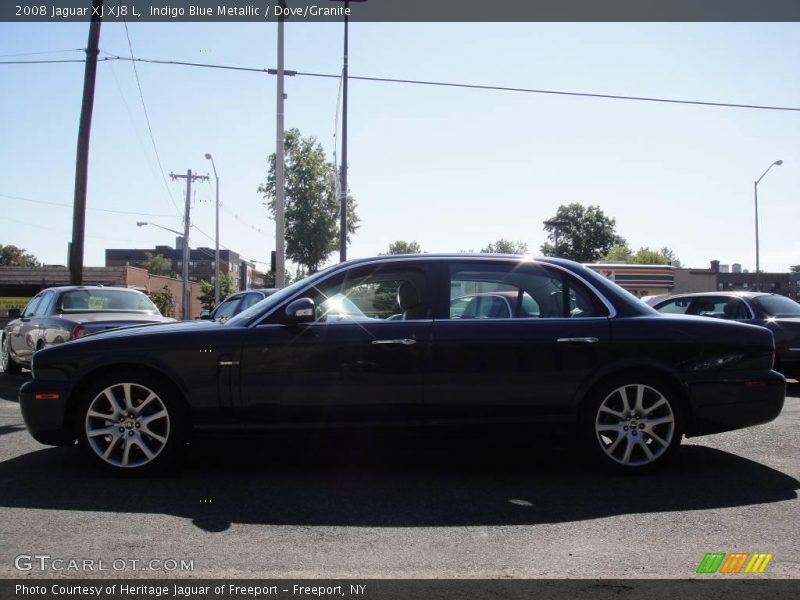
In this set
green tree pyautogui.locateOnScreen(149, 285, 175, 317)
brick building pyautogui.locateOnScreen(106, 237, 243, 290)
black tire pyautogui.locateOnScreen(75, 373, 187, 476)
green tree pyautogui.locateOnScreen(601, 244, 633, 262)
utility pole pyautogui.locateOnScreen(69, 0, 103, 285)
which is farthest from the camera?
brick building pyautogui.locateOnScreen(106, 237, 243, 290)

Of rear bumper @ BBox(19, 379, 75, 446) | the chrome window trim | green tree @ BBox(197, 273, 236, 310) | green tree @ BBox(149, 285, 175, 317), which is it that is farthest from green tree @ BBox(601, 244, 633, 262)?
rear bumper @ BBox(19, 379, 75, 446)

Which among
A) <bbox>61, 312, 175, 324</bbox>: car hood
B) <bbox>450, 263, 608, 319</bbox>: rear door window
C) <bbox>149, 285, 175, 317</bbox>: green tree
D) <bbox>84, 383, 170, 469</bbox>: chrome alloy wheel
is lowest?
<bbox>84, 383, 170, 469</bbox>: chrome alloy wheel

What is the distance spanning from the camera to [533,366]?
5.06 metres

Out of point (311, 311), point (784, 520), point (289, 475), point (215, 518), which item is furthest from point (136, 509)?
point (784, 520)

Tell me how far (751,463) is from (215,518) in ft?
13.1

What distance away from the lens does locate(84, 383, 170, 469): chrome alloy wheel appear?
4.96 meters

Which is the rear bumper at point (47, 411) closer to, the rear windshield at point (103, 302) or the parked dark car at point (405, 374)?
the parked dark car at point (405, 374)

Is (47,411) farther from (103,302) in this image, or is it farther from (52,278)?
(52,278)

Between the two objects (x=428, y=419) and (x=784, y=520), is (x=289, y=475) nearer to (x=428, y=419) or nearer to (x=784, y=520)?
(x=428, y=419)

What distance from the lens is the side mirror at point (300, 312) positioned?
4.96 m

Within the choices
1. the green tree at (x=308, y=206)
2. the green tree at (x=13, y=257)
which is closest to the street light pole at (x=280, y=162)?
the green tree at (x=308, y=206)

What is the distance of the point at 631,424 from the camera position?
16.7ft

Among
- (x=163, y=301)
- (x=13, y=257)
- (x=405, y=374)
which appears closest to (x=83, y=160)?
(x=405, y=374)

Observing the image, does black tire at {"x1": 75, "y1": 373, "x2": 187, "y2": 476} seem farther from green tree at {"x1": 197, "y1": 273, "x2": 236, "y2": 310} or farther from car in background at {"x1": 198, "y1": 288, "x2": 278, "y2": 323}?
green tree at {"x1": 197, "y1": 273, "x2": 236, "y2": 310}
